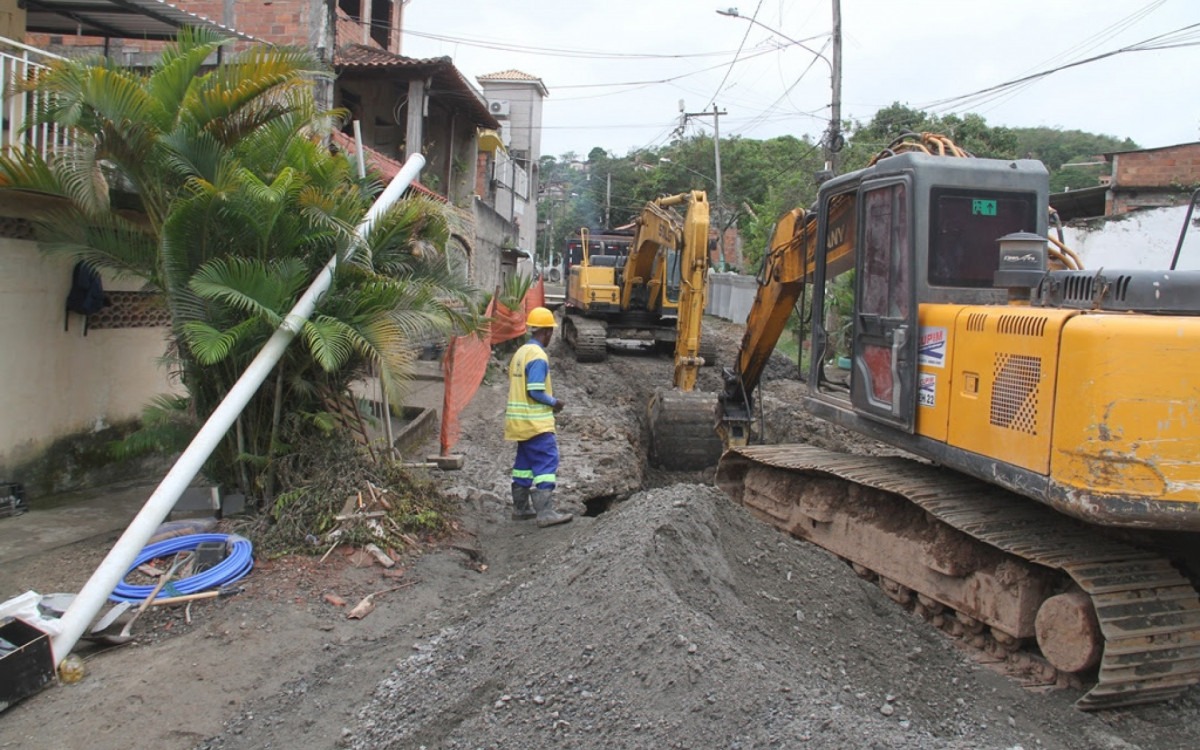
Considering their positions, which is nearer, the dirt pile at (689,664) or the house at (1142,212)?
the dirt pile at (689,664)

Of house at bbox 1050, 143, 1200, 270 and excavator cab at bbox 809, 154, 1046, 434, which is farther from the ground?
house at bbox 1050, 143, 1200, 270

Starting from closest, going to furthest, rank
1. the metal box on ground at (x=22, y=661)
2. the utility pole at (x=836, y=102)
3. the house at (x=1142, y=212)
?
the metal box on ground at (x=22, y=661) → the house at (x=1142, y=212) → the utility pole at (x=836, y=102)

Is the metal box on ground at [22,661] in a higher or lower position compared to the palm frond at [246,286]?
lower

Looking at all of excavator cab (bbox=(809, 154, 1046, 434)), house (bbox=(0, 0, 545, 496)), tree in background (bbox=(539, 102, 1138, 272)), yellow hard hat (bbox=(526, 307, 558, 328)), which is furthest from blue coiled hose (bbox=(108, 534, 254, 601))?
tree in background (bbox=(539, 102, 1138, 272))

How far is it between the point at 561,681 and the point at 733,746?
0.84 m

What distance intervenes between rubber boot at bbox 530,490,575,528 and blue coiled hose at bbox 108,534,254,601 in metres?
2.21

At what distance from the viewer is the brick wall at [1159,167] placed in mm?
17125

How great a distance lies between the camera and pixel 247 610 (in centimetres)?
496

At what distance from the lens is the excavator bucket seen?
32.4 ft

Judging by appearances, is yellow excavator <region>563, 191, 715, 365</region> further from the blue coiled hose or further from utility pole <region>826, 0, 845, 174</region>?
the blue coiled hose

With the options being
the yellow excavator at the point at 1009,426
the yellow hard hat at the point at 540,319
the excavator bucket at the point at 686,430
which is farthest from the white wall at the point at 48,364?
the yellow excavator at the point at 1009,426

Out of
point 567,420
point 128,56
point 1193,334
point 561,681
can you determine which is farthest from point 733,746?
point 128,56

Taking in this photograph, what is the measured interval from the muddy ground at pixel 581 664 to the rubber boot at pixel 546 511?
766 millimetres

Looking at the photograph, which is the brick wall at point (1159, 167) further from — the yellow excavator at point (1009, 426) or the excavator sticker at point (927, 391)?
the excavator sticker at point (927, 391)
